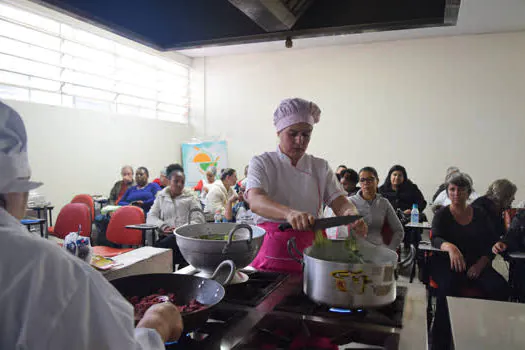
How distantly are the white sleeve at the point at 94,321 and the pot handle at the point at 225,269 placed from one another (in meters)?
0.49

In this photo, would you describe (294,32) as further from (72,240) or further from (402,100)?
(402,100)

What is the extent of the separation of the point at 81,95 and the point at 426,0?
21.5ft

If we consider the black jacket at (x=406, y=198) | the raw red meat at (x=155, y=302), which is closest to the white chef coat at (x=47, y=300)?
the raw red meat at (x=155, y=302)

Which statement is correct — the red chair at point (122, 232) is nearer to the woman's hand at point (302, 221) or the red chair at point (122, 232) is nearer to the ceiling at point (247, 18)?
the ceiling at point (247, 18)

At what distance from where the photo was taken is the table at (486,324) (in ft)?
4.12

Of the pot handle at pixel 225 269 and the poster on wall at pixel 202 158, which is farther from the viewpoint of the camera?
the poster on wall at pixel 202 158

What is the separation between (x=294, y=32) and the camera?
5.16 feet

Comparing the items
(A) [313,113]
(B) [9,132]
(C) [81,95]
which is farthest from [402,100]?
(B) [9,132]

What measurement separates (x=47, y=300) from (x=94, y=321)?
86mm

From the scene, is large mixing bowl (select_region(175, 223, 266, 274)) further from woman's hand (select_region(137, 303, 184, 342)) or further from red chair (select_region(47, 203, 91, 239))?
red chair (select_region(47, 203, 91, 239))

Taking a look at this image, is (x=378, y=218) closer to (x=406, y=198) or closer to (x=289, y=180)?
(x=289, y=180)

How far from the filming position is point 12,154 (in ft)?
2.08

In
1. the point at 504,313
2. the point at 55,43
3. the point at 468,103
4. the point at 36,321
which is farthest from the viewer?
the point at 468,103

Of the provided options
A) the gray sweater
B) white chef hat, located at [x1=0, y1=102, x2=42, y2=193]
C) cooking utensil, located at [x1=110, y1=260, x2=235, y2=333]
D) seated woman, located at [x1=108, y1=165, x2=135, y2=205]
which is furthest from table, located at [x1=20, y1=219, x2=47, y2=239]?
white chef hat, located at [x1=0, y1=102, x2=42, y2=193]
